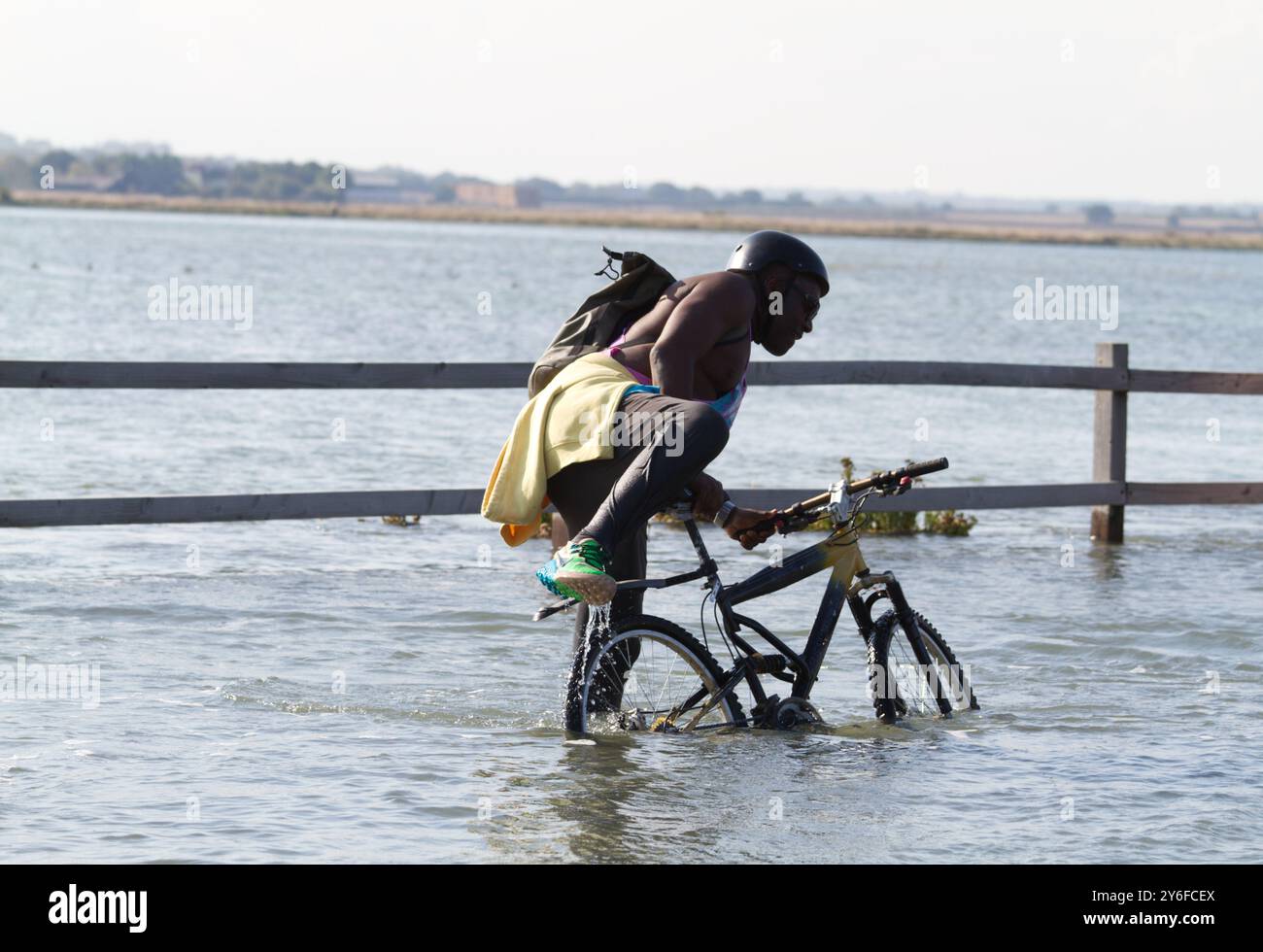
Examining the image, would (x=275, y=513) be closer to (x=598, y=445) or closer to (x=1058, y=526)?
(x=598, y=445)

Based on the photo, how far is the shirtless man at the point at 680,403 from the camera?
581 centimetres

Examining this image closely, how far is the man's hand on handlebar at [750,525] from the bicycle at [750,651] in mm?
22

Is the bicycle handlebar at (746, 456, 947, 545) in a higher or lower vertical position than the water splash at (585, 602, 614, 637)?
higher

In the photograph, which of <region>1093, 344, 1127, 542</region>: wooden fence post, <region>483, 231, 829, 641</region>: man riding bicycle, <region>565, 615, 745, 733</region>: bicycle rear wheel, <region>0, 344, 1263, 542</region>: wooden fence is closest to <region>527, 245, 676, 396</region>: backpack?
<region>483, 231, 829, 641</region>: man riding bicycle

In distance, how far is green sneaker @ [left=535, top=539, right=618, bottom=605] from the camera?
5758 mm

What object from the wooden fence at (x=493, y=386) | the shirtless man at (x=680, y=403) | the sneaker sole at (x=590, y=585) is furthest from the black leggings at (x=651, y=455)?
the wooden fence at (x=493, y=386)

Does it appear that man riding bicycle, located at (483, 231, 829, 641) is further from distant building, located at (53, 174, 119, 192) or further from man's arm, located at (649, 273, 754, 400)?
distant building, located at (53, 174, 119, 192)

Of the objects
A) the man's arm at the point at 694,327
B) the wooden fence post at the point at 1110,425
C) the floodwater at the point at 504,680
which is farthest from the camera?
the wooden fence post at the point at 1110,425

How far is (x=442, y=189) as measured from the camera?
181000mm

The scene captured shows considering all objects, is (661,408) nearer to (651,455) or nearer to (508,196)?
(651,455)

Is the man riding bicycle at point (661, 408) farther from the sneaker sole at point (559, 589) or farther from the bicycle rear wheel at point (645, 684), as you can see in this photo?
the bicycle rear wheel at point (645, 684)

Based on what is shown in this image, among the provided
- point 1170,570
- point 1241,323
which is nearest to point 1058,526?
point 1170,570
